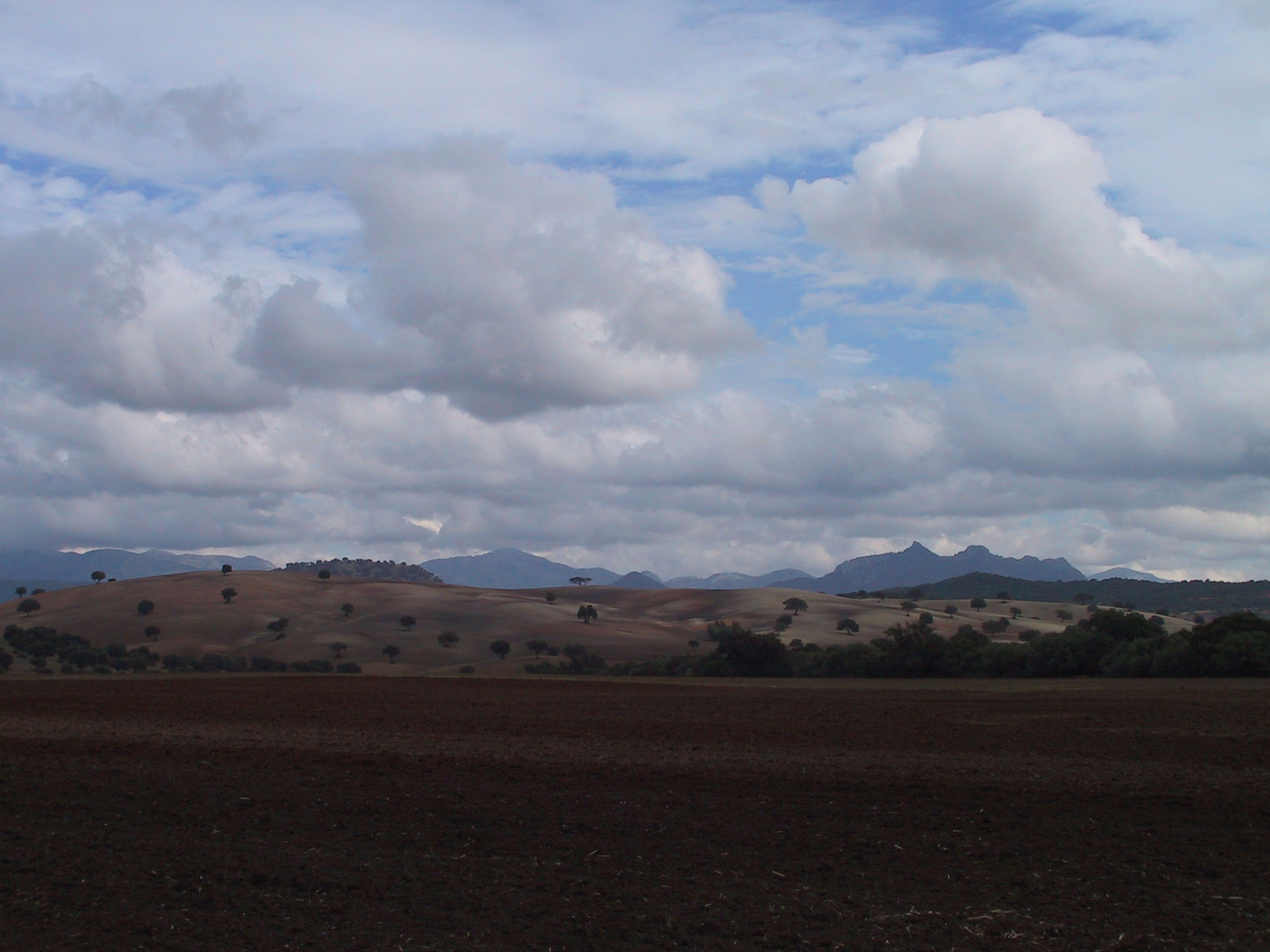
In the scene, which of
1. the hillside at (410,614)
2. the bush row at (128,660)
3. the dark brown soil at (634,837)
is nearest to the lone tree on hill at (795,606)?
the hillside at (410,614)

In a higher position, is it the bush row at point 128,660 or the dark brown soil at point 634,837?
the dark brown soil at point 634,837

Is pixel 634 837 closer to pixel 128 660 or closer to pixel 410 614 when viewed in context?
pixel 128 660

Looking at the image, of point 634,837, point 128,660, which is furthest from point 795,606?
point 634,837

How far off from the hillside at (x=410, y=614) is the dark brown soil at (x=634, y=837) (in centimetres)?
5710

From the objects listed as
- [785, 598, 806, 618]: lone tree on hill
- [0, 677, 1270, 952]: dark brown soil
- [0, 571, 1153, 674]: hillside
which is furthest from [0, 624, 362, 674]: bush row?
[785, 598, 806, 618]: lone tree on hill

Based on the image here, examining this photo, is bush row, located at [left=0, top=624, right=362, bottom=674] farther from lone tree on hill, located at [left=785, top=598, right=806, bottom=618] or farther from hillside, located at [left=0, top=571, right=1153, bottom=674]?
lone tree on hill, located at [left=785, top=598, right=806, bottom=618]

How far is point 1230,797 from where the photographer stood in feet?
62.7

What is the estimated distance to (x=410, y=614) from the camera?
12775 centimetres

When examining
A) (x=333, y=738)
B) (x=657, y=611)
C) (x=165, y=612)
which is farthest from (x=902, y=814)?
(x=657, y=611)

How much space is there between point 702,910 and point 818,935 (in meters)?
1.54

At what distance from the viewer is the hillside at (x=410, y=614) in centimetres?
10198

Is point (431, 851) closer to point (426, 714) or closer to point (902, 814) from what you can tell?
point (902, 814)

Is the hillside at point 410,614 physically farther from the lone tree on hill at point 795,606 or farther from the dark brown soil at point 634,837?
the dark brown soil at point 634,837

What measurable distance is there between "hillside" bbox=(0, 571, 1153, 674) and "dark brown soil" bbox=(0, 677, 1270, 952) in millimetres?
57098
